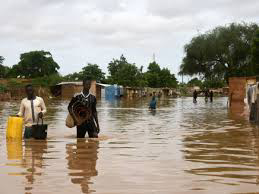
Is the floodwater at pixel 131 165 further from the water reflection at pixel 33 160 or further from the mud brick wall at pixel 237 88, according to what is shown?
the mud brick wall at pixel 237 88

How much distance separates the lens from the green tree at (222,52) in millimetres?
54719

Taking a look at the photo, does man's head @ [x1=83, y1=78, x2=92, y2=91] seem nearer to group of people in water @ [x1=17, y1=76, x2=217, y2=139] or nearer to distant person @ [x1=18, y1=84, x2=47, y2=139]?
group of people in water @ [x1=17, y1=76, x2=217, y2=139]

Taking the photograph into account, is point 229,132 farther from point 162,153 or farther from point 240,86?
point 240,86

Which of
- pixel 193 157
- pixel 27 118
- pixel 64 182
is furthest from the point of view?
pixel 27 118

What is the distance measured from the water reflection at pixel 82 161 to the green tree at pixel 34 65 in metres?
91.6

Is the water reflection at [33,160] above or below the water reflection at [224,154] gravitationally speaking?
above

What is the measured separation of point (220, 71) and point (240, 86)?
64.0 ft

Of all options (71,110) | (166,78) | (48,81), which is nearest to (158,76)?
(166,78)

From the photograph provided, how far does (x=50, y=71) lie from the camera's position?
10306 cm

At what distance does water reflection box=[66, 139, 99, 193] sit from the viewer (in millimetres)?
6277

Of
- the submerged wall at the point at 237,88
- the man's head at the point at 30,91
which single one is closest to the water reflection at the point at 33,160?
the man's head at the point at 30,91

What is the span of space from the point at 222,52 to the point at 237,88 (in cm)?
1846

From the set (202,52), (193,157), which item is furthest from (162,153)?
(202,52)

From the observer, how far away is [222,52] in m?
55.4
